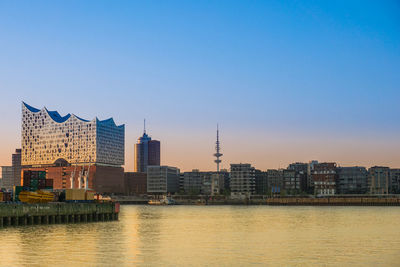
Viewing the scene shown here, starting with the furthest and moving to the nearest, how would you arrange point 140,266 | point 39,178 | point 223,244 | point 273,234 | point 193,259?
point 39,178 < point 273,234 < point 223,244 < point 193,259 < point 140,266

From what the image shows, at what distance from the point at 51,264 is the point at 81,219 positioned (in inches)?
1713

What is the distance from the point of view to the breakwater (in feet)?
228

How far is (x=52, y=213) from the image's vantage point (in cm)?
7506

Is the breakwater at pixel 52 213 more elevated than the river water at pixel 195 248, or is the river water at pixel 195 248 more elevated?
the breakwater at pixel 52 213

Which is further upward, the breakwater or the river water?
the breakwater

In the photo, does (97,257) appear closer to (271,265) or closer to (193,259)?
(193,259)

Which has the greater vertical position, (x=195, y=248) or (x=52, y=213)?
(x=52, y=213)

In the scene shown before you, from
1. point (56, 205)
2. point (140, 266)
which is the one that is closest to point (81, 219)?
point (56, 205)

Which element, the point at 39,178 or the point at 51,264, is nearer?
the point at 51,264

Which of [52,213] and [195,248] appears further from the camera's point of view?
[52,213]

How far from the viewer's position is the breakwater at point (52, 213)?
6950cm

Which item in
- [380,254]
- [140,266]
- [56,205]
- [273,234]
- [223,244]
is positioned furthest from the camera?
[56,205]

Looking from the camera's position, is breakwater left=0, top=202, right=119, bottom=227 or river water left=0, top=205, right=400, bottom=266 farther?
breakwater left=0, top=202, right=119, bottom=227

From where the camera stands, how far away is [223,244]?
174ft
